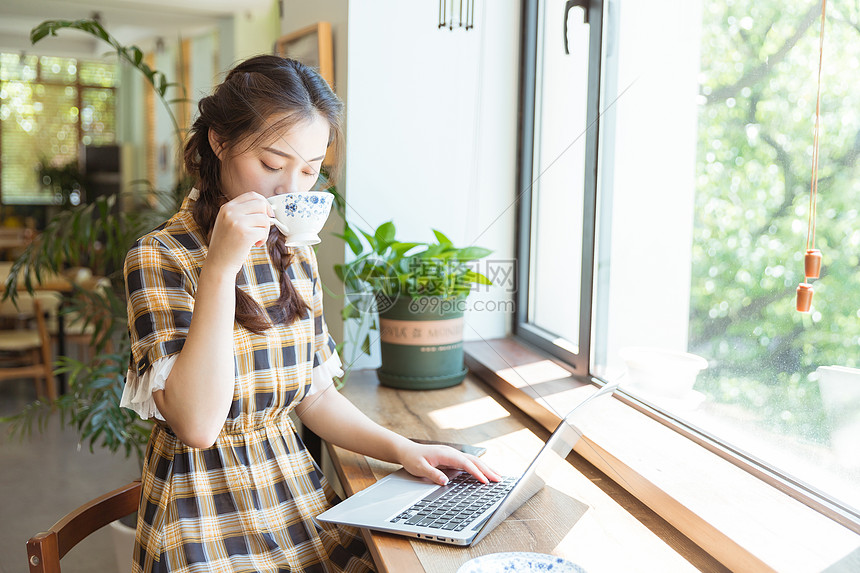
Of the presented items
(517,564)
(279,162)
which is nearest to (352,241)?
(279,162)

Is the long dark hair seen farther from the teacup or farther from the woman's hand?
the woman's hand

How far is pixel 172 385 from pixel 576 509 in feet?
1.81

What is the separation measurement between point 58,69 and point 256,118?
352 inches

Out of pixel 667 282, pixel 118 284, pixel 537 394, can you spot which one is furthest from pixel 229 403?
pixel 118 284

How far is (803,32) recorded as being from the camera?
2.86 ft

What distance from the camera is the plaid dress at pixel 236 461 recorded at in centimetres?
96

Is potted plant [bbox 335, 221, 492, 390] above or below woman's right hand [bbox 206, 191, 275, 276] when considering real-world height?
below

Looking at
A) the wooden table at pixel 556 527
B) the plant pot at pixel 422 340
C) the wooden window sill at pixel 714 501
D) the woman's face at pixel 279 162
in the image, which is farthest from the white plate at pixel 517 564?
the plant pot at pixel 422 340

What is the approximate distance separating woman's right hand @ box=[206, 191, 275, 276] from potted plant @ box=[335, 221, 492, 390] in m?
0.66

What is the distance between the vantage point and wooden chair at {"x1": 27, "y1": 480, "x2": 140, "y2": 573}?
0.87 metres

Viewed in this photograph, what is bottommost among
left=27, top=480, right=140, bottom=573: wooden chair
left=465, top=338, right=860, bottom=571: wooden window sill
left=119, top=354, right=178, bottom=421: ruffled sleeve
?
left=27, top=480, right=140, bottom=573: wooden chair

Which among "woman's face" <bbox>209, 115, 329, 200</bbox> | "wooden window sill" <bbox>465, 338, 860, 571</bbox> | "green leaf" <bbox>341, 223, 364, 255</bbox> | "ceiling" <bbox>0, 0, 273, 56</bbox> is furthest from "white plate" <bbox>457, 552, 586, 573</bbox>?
"ceiling" <bbox>0, 0, 273, 56</bbox>

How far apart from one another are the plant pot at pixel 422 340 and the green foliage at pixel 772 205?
598mm

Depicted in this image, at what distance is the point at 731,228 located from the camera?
103 centimetres
